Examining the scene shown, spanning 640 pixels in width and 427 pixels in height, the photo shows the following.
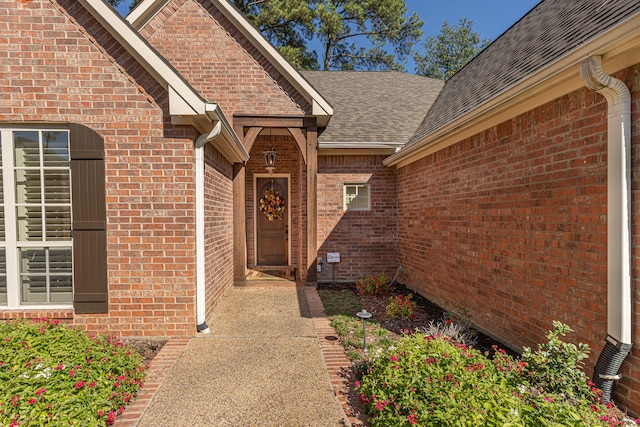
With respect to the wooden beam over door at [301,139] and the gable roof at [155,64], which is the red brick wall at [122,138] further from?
the wooden beam over door at [301,139]

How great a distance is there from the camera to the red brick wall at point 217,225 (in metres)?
5.45

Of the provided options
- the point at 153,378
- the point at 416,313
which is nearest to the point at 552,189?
the point at 416,313

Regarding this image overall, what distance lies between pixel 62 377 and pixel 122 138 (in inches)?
113

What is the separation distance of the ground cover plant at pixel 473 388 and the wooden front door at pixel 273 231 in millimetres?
6268

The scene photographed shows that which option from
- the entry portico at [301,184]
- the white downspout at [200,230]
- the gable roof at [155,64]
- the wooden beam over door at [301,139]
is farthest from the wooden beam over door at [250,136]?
the gable roof at [155,64]

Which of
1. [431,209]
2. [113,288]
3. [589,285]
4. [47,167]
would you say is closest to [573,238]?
[589,285]

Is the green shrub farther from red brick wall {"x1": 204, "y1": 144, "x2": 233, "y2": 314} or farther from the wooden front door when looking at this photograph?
the wooden front door

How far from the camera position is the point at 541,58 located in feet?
14.3

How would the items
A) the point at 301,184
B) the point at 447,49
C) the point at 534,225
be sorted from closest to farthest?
the point at 534,225 → the point at 301,184 → the point at 447,49

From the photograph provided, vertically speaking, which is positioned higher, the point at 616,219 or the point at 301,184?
the point at 301,184

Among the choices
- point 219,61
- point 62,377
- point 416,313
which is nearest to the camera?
point 62,377

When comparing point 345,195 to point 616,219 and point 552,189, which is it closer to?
point 552,189

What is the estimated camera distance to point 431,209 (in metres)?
6.46

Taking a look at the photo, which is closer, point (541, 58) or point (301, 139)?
point (541, 58)
